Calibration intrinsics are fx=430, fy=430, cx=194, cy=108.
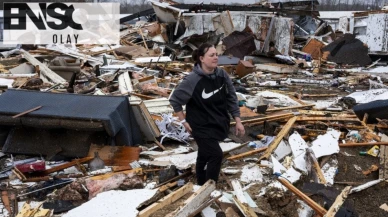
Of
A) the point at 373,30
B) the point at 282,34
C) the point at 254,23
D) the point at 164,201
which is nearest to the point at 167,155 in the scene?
the point at 164,201

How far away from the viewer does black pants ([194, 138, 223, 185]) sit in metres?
4.17

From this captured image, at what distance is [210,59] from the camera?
13.1ft

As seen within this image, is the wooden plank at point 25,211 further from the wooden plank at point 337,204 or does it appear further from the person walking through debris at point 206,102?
the wooden plank at point 337,204

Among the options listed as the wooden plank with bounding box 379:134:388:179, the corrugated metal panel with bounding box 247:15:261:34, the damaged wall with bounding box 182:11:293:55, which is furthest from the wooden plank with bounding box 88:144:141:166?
the corrugated metal panel with bounding box 247:15:261:34

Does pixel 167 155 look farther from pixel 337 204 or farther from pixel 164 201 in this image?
pixel 337 204

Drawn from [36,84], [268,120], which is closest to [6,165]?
[268,120]

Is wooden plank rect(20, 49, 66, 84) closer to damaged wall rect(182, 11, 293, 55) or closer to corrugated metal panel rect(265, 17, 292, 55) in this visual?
damaged wall rect(182, 11, 293, 55)

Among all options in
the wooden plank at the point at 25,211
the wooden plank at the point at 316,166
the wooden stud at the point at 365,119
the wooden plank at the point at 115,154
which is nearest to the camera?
the wooden plank at the point at 25,211

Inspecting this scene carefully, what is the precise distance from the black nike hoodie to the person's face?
0.08 m

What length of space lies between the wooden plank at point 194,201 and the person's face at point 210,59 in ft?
3.51

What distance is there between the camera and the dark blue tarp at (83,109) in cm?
528

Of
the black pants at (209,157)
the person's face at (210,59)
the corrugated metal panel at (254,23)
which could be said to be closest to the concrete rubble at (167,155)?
the black pants at (209,157)

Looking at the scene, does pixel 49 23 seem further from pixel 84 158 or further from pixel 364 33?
pixel 84 158

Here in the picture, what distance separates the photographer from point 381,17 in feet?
53.3
